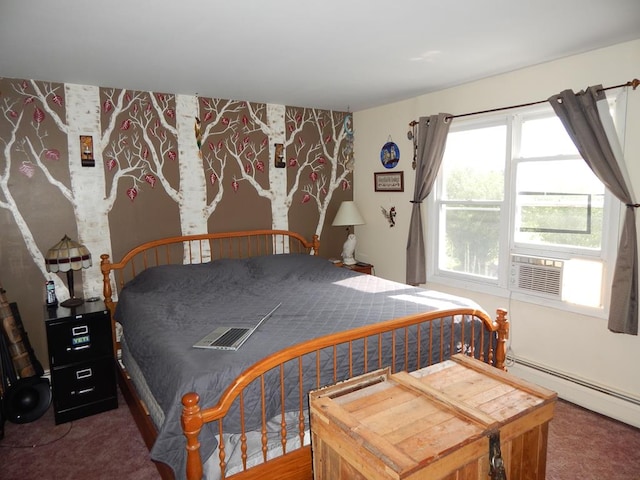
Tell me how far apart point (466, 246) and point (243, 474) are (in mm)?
2878

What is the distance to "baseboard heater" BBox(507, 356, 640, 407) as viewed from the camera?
2.80m

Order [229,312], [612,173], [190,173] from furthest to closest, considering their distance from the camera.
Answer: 1. [190,173]
2. [229,312]
3. [612,173]

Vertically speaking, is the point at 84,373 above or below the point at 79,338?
below

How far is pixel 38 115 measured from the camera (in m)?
3.28

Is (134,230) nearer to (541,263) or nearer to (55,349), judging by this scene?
(55,349)

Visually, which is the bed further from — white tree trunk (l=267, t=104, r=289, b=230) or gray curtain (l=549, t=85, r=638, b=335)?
gray curtain (l=549, t=85, r=638, b=335)

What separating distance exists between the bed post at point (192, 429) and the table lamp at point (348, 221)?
324 cm

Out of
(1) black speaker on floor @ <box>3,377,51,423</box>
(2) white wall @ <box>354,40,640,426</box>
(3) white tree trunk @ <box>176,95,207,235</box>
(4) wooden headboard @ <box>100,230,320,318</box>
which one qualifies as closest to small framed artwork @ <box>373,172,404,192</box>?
(2) white wall @ <box>354,40,640,426</box>

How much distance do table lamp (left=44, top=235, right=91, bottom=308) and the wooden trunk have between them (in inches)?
101

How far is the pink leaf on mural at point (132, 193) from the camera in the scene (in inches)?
145

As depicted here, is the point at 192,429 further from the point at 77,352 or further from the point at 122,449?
the point at 77,352

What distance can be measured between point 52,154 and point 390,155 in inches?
124

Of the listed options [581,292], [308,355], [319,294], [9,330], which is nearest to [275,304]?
[319,294]

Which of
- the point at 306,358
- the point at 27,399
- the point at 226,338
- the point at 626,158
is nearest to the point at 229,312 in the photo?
the point at 226,338
